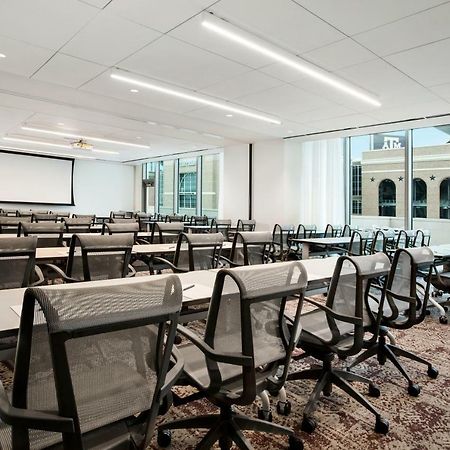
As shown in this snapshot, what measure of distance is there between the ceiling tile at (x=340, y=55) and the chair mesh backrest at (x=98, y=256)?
280 cm

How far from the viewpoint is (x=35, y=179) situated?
41.2ft

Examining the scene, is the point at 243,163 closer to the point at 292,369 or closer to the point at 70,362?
the point at 292,369

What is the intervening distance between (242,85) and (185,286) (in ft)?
12.0

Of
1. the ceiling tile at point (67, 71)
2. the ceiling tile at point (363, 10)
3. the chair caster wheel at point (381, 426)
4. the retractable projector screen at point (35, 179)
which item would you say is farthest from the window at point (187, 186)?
the chair caster wheel at point (381, 426)

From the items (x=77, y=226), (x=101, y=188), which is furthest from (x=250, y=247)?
(x=101, y=188)

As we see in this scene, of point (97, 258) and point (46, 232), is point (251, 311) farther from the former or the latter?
point (46, 232)

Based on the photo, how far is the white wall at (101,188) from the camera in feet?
44.6

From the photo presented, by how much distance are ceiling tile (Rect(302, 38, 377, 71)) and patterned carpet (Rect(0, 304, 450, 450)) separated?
307cm

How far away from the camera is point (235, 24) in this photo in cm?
347

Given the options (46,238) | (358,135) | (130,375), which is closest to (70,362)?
(130,375)

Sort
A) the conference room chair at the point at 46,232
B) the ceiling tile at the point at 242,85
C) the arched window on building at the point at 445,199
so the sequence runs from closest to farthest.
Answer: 1. the conference room chair at the point at 46,232
2. the ceiling tile at the point at 242,85
3. the arched window on building at the point at 445,199

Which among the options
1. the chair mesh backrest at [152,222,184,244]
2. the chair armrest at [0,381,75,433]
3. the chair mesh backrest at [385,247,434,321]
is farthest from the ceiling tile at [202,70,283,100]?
the chair armrest at [0,381,75,433]

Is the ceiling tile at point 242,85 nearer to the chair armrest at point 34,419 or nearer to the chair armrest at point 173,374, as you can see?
the chair armrest at point 173,374

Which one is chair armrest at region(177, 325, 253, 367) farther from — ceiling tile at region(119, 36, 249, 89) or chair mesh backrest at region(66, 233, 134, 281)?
→ ceiling tile at region(119, 36, 249, 89)
